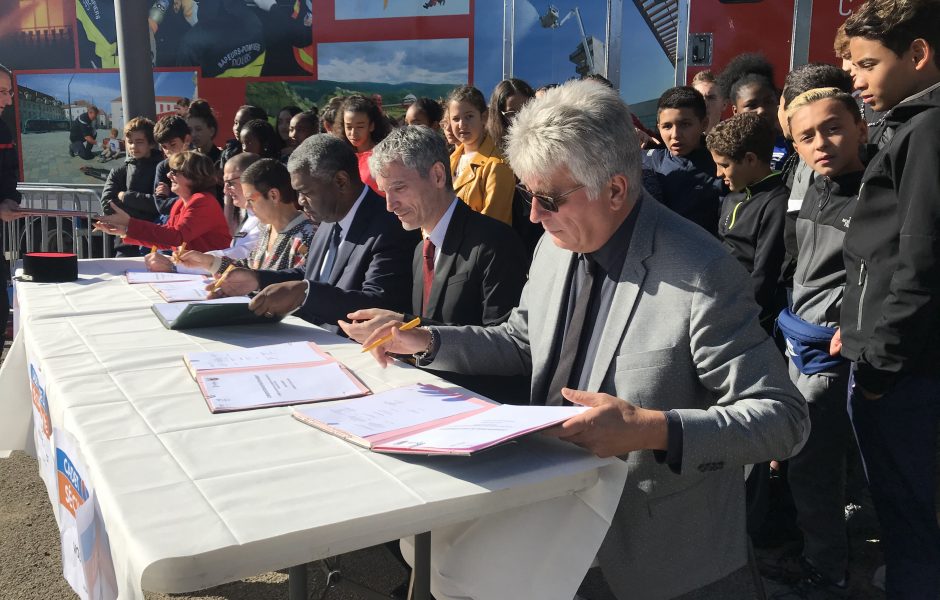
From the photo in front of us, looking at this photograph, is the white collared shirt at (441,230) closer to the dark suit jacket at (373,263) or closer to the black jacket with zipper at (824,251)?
the dark suit jacket at (373,263)

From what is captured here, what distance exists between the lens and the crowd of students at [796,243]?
6.31 ft

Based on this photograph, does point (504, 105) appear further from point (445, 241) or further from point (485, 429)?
point (485, 429)

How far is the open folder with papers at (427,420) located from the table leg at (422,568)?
0.17 metres

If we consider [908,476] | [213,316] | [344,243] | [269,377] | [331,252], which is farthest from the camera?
[331,252]

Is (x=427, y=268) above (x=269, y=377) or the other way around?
above

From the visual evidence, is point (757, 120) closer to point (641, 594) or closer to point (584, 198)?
point (584, 198)

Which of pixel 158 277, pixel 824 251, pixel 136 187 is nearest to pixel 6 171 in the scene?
pixel 136 187

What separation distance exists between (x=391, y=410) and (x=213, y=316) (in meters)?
1.07

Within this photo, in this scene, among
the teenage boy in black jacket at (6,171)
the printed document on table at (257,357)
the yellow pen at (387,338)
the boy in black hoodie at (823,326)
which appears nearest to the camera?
the yellow pen at (387,338)

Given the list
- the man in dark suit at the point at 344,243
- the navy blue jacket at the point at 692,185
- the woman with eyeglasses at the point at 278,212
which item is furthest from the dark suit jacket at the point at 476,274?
the navy blue jacket at the point at 692,185

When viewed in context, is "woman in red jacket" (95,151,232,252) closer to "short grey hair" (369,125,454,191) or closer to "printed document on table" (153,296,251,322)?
"printed document on table" (153,296,251,322)

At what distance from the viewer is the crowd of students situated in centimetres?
192

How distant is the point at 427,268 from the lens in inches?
104

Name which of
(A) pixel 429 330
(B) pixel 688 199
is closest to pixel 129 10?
(B) pixel 688 199
